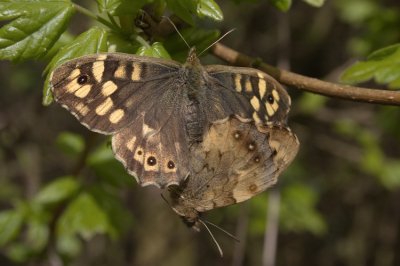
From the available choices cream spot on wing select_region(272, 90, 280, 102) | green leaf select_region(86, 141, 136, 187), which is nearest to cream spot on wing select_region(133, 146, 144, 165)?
cream spot on wing select_region(272, 90, 280, 102)

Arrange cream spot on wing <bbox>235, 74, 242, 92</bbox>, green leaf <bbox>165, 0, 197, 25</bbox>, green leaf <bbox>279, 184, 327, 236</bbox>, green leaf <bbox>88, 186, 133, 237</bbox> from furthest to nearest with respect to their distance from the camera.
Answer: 1. green leaf <bbox>279, 184, 327, 236</bbox>
2. green leaf <bbox>88, 186, 133, 237</bbox>
3. cream spot on wing <bbox>235, 74, 242, 92</bbox>
4. green leaf <bbox>165, 0, 197, 25</bbox>

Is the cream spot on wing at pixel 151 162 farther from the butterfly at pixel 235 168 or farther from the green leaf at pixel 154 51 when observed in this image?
the green leaf at pixel 154 51

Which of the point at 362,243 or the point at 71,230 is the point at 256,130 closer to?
the point at 71,230

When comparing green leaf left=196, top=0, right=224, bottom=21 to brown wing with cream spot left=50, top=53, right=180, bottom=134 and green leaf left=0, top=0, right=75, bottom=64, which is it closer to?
brown wing with cream spot left=50, top=53, right=180, bottom=134

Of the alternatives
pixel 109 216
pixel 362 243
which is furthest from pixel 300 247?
pixel 109 216

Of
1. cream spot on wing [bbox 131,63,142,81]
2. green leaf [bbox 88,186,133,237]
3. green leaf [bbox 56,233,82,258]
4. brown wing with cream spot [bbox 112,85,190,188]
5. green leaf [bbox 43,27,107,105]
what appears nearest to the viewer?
green leaf [bbox 43,27,107,105]
